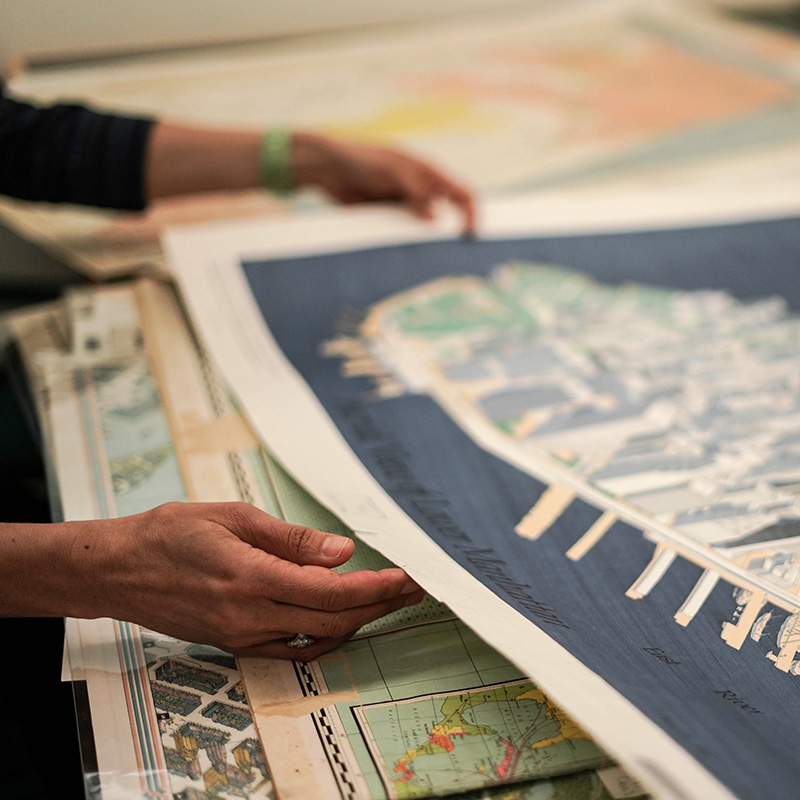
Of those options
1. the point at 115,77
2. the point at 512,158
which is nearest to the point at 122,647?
the point at 512,158

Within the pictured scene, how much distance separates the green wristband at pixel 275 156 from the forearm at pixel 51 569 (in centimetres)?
68

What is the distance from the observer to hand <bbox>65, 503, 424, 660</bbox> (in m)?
0.55

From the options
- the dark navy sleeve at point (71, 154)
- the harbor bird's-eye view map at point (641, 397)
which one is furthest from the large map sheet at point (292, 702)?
the dark navy sleeve at point (71, 154)

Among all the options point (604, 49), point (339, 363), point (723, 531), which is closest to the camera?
point (723, 531)

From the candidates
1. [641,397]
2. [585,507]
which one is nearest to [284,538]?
[585,507]

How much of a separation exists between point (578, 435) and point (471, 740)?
349 mm

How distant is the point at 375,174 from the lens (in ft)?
3.89

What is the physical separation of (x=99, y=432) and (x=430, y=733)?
441 mm

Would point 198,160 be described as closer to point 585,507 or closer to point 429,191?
point 429,191

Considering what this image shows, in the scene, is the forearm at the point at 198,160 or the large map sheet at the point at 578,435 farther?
the forearm at the point at 198,160

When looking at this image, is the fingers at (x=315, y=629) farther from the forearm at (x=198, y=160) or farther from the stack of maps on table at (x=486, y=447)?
the forearm at (x=198, y=160)

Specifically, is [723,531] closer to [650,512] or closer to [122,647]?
[650,512]

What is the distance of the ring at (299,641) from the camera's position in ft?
1.90

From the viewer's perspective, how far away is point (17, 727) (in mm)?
595
